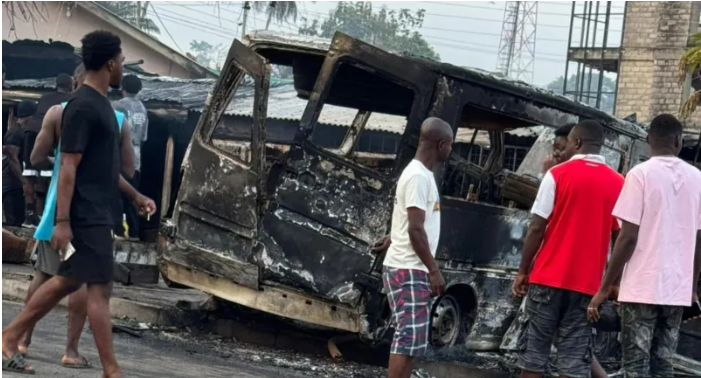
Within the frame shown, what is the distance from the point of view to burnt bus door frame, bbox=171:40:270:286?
8.16 m

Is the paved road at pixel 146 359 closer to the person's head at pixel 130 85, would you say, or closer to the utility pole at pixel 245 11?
the person's head at pixel 130 85

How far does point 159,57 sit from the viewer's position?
86.6 feet

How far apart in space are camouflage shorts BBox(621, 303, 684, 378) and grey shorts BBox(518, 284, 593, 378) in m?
0.23

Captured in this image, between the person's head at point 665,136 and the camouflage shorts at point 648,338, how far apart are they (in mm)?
849

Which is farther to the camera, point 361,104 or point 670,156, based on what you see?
point 361,104

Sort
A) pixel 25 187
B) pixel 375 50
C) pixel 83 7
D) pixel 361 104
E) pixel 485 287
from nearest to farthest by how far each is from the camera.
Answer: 1. pixel 375 50
2. pixel 485 287
3. pixel 361 104
4. pixel 25 187
5. pixel 83 7

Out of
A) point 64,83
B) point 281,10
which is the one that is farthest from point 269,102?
point 281,10

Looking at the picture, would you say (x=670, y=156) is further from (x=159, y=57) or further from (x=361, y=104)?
(x=159, y=57)

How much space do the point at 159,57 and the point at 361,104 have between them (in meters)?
17.5

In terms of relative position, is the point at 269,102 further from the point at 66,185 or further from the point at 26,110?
the point at 66,185

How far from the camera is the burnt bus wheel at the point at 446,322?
8.50 m

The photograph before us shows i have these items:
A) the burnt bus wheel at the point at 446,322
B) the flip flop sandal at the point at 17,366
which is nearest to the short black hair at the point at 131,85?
the burnt bus wheel at the point at 446,322

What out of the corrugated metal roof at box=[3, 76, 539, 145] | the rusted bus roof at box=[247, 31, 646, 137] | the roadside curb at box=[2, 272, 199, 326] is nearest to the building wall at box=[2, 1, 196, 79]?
the corrugated metal roof at box=[3, 76, 539, 145]

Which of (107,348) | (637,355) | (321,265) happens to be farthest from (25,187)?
(637,355)
